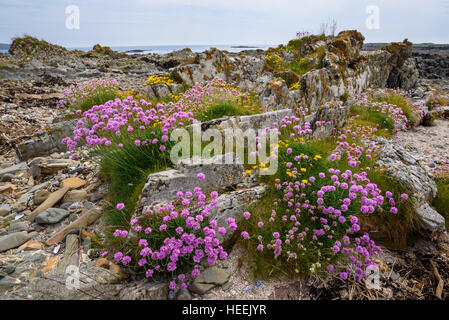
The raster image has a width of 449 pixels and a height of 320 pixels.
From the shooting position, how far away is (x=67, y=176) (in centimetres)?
529

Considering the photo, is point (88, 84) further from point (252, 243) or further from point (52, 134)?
point (252, 243)

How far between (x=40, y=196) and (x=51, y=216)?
2.92 ft

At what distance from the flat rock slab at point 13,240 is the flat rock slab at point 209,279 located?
9.81 ft

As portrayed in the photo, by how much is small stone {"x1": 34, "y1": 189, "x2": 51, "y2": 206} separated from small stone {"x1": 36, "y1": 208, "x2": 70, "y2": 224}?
0.65 metres

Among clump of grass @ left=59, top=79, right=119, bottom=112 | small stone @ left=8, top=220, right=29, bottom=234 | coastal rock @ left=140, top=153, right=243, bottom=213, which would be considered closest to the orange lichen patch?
small stone @ left=8, top=220, right=29, bottom=234

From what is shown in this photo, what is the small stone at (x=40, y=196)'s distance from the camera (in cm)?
458

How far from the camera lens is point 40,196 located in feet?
15.2

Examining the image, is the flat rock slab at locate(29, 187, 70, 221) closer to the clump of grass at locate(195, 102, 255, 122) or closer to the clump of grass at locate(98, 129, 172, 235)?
the clump of grass at locate(98, 129, 172, 235)

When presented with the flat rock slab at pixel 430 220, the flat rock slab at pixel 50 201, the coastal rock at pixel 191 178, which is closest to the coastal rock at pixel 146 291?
the coastal rock at pixel 191 178

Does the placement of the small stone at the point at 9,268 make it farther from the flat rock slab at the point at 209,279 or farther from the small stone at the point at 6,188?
the small stone at the point at 6,188

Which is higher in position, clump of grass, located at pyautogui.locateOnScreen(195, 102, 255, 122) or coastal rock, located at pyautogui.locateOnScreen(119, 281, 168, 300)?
clump of grass, located at pyautogui.locateOnScreen(195, 102, 255, 122)

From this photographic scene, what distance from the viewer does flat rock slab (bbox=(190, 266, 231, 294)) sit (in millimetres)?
2879

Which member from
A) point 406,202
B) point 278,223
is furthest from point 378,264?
point 278,223
